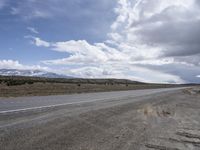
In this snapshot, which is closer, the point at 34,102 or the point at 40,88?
the point at 34,102

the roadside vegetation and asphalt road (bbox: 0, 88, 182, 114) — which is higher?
the roadside vegetation

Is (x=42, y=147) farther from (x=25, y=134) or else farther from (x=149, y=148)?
(x=149, y=148)

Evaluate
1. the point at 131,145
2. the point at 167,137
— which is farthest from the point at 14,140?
the point at 167,137

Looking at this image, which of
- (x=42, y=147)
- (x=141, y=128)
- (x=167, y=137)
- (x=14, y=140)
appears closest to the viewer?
(x=42, y=147)

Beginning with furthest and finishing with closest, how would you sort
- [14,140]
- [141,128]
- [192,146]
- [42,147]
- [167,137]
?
[141,128]
[167,137]
[192,146]
[14,140]
[42,147]

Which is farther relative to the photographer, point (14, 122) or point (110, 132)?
point (14, 122)

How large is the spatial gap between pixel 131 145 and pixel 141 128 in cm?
327

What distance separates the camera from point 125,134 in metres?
9.21

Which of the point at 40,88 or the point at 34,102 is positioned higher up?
the point at 40,88

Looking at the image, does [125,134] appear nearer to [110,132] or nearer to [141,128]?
[110,132]

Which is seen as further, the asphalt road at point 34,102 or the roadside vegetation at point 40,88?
the roadside vegetation at point 40,88

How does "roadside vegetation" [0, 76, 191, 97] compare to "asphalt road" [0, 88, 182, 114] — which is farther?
"roadside vegetation" [0, 76, 191, 97]

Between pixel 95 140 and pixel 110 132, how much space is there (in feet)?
5.03

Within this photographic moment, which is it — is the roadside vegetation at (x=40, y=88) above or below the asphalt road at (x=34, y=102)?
above
